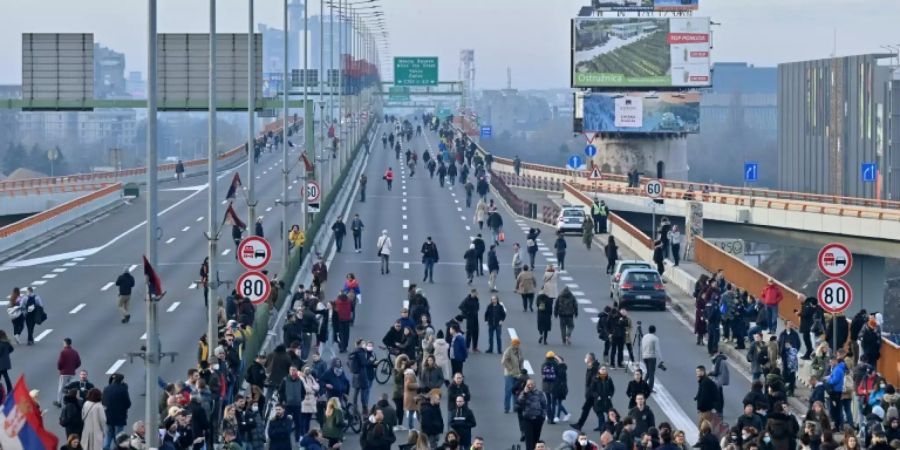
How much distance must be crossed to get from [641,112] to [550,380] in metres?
79.2

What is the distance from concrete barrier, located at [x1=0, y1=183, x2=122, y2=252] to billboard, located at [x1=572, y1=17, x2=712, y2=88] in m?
35.9

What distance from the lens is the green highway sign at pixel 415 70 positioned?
16788 centimetres

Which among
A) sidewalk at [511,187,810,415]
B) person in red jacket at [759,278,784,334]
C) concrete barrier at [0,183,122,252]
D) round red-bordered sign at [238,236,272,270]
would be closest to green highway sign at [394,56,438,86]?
concrete barrier at [0,183,122,252]

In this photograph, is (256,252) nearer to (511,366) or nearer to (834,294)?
(511,366)

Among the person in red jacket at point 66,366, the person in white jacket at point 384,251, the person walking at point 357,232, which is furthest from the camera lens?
the person walking at point 357,232

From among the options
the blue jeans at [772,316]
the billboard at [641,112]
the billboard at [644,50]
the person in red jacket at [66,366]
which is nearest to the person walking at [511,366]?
the person in red jacket at [66,366]

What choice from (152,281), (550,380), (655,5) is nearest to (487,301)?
(550,380)

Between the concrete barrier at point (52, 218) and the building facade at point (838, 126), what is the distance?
56180 mm

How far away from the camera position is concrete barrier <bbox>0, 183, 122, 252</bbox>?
57.8m

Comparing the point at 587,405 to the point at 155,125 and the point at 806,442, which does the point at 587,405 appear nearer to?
the point at 806,442

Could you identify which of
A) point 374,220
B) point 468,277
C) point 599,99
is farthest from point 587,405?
point 599,99

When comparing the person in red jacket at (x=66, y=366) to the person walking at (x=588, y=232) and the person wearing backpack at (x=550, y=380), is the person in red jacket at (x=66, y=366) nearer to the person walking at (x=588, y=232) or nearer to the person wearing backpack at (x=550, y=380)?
the person wearing backpack at (x=550, y=380)

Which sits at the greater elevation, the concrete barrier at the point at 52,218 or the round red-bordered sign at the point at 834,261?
the round red-bordered sign at the point at 834,261

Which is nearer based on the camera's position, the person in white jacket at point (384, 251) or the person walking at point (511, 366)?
the person walking at point (511, 366)
